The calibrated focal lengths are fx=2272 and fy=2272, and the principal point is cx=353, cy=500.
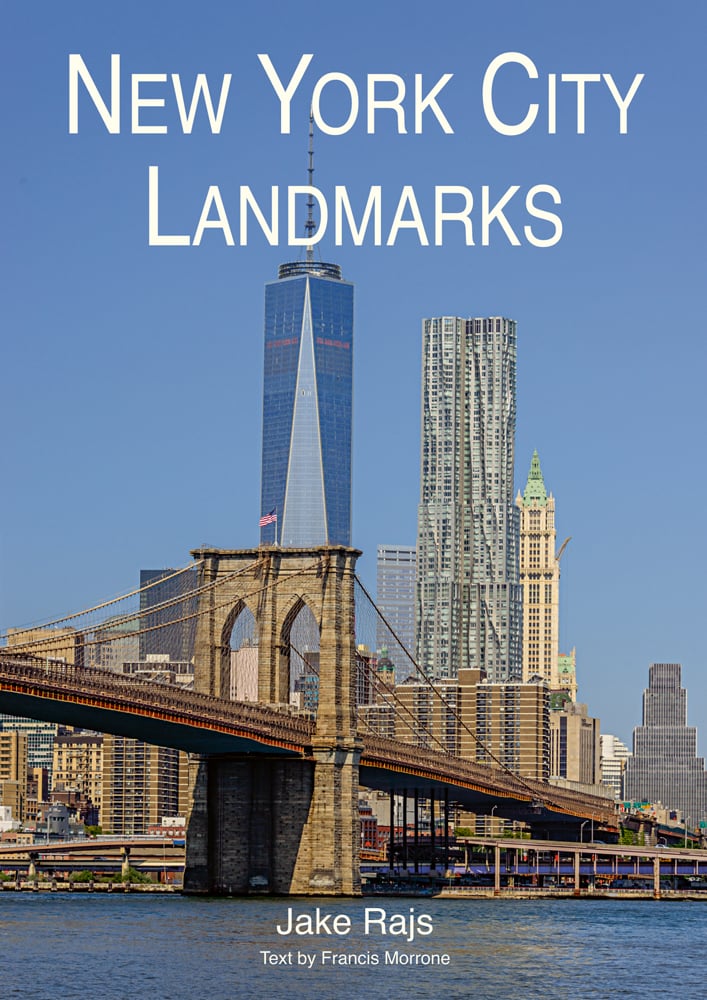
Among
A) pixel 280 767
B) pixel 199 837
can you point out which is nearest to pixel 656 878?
pixel 280 767

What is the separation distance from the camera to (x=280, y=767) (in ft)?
354

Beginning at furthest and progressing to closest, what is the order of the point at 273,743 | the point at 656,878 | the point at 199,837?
the point at 656,878 < the point at 199,837 < the point at 273,743

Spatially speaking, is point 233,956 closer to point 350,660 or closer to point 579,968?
point 579,968

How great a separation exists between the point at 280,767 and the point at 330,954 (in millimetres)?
37873

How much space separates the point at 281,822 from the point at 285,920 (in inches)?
906

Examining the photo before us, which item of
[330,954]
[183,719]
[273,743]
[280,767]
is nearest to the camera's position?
[330,954]

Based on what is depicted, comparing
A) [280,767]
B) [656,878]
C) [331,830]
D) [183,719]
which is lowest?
[656,878]

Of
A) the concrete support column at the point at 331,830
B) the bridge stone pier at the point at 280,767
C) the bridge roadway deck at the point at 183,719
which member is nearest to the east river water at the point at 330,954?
the concrete support column at the point at 331,830

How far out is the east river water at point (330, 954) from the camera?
198 feet

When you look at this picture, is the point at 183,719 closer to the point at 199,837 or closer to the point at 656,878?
the point at 199,837

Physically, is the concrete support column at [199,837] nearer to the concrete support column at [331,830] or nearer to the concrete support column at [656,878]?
the concrete support column at [331,830]

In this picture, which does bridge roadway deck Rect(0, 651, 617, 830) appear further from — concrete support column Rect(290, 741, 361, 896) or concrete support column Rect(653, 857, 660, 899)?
concrete support column Rect(653, 857, 660, 899)

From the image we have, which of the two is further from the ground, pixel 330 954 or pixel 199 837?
pixel 199 837

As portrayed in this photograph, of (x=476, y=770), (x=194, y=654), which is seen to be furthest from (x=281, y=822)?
(x=476, y=770)
